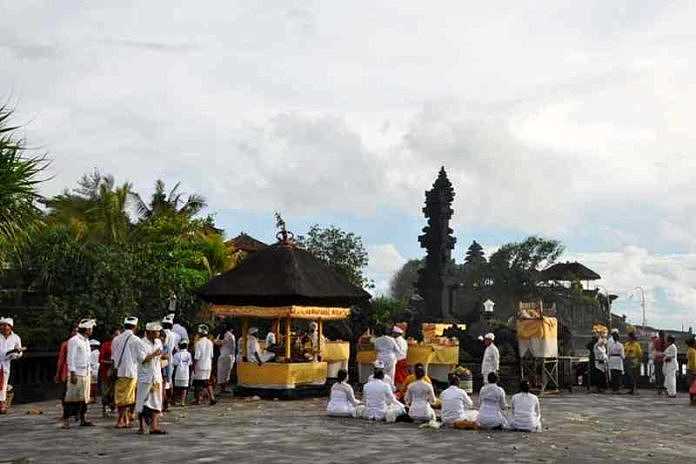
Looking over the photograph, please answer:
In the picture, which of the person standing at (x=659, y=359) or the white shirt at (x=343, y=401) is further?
the person standing at (x=659, y=359)

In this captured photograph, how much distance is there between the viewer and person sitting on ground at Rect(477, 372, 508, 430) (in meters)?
14.8

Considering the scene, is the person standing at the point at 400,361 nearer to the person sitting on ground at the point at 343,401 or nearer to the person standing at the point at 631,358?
the person sitting on ground at the point at 343,401

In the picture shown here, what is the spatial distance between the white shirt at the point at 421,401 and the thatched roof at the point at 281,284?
513 cm

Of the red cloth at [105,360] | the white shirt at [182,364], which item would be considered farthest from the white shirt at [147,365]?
the white shirt at [182,364]

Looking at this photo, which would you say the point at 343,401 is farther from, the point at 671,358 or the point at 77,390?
the point at 671,358

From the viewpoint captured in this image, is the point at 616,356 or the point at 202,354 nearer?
the point at 202,354

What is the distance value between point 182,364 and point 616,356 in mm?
12988

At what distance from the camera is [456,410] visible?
15188 millimetres

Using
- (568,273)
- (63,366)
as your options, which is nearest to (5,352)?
(63,366)

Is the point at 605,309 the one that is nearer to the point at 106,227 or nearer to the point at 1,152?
the point at 106,227

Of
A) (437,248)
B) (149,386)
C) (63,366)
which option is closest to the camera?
(149,386)

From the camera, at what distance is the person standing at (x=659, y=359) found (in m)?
25.2

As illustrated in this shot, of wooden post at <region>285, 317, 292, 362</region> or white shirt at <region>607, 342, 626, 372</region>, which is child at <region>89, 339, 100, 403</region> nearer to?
wooden post at <region>285, 317, 292, 362</region>

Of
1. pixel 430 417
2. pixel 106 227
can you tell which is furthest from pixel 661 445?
pixel 106 227
